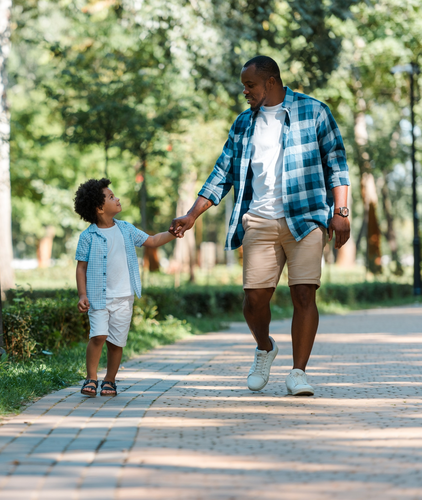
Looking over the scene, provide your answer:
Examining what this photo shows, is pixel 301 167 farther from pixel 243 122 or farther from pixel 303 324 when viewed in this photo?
pixel 303 324

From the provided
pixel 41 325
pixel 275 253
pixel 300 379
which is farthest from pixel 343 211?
pixel 41 325

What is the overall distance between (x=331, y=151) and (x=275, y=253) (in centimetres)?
76

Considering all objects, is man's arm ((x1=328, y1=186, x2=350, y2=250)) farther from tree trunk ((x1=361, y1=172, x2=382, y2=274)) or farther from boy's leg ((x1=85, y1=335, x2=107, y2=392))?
tree trunk ((x1=361, y1=172, x2=382, y2=274))

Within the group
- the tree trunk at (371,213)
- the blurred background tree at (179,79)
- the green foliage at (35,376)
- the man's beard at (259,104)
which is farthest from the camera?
the tree trunk at (371,213)

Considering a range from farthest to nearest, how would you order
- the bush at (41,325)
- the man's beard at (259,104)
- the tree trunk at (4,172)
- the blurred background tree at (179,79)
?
the tree trunk at (4,172)
the blurred background tree at (179,79)
the bush at (41,325)
the man's beard at (259,104)

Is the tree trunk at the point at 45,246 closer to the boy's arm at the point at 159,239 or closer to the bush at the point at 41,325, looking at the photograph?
the bush at the point at 41,325

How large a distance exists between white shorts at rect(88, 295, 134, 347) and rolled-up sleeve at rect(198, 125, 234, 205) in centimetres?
91

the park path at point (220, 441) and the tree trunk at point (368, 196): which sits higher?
the tree trunk at point (368, 196)

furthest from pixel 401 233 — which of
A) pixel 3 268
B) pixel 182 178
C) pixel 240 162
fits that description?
pixel 240 162

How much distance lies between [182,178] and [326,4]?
14673 millimetres

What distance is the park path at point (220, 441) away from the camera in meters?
2.87

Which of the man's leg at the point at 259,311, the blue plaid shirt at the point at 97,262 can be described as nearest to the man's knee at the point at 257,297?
the man's leg at the point at 259,311

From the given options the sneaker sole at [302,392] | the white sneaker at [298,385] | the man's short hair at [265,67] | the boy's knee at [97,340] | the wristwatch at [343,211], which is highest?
the man's short hair at [265,67]

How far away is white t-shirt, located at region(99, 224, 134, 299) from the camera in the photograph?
16.7 feet
